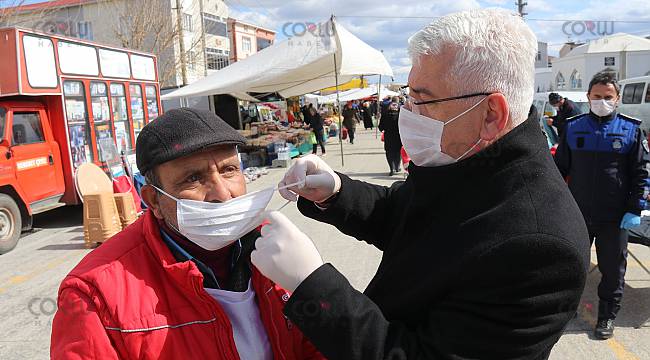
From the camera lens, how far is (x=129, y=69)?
35.5 feet

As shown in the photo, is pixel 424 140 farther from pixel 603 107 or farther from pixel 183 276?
pixel 603 107

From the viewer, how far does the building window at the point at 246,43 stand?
54312 millimetres

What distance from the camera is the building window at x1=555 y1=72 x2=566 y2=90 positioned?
113 feet

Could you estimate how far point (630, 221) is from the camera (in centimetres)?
373

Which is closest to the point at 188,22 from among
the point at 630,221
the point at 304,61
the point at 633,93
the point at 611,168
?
the point at 304,61

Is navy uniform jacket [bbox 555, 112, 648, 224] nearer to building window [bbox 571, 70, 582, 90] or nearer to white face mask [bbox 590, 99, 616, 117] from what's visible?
white face mask [bbox 590, 99, 616, 117]

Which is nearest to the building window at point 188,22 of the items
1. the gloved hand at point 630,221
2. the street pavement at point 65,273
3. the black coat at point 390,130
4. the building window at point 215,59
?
the building window at point 215,59

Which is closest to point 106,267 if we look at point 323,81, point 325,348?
point 325,348

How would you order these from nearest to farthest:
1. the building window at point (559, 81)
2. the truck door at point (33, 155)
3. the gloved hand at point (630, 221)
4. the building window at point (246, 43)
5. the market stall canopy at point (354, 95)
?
the gloved hand at point (630, 221), the truck door at point (33, 155), the market stall canopy at point (354, 95), the building window at point (559, 81), the building window at point (246, 43)

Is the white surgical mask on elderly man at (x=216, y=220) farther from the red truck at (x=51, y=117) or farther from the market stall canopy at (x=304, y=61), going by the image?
the market stall canopy at (x=304, y=61)

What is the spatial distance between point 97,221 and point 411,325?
22.3ft

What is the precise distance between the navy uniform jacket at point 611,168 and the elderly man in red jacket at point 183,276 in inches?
119

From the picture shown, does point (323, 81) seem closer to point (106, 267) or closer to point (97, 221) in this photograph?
point (97, 221)

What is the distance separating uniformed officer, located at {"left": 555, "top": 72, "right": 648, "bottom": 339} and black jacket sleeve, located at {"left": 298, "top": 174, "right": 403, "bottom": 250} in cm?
255
